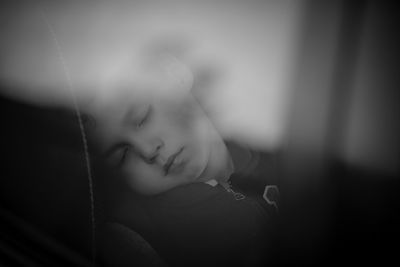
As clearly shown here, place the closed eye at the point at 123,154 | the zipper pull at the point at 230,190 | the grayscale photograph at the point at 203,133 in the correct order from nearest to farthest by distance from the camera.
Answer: the grayscale photograph at the point at 203,133 → the zipper pull at the point at 230,190 → the closed eye at the point at 123,154

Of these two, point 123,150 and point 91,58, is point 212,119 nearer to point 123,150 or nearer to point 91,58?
point 123,150

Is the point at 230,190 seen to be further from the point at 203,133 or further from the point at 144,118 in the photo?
the point at 144,118

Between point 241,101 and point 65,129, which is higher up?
point 241,101

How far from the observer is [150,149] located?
926 mm

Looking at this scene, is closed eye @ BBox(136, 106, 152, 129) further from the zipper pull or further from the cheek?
the zipper pull

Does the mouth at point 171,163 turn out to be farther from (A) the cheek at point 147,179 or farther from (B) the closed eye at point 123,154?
(B) the closed eye at point 123,154

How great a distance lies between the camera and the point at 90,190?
100 cm

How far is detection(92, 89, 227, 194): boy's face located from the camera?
878mm

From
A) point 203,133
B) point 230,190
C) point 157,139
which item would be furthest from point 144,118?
point 230,190

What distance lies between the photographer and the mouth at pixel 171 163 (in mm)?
905

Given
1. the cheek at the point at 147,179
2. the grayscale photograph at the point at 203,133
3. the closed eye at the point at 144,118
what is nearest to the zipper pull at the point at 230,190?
the grayscale photograph at the point at 203,133

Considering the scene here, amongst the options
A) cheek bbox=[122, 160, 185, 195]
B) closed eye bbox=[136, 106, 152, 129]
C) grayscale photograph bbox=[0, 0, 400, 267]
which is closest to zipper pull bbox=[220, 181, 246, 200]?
grayscale photograph bbox=[0, 0, 400, 267]

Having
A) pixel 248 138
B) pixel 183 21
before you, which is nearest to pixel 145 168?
pixel 248 138

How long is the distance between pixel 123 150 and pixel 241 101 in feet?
1.24
